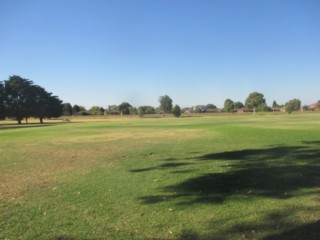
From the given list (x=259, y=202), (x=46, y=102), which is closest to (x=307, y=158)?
(x=259, y=202)

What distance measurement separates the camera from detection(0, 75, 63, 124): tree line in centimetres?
8844

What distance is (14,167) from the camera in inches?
507

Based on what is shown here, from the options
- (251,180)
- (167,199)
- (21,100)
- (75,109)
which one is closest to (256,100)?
(75,109)

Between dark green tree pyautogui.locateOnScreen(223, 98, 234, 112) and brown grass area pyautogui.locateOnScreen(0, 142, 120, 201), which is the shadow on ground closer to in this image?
brown grass area pyautogui.locateOnScreen(0, 142, 120, 201)

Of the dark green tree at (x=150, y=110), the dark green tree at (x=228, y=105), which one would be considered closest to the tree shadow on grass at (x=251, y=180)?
the dark green tree at (x=150, y=110)

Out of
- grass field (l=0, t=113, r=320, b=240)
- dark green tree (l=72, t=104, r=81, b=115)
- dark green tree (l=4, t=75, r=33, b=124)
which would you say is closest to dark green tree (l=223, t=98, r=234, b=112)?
dark green tree (l=72, t=104, r=81, b=115)

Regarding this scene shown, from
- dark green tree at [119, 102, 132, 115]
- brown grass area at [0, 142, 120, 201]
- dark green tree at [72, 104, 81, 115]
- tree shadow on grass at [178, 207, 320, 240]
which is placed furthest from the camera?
dark green tree at [119, 102, 132, 115]

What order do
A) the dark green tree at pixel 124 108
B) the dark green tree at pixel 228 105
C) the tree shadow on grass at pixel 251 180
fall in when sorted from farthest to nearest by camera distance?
the dark green tree at pixel 124 108 < the dark green tree at pixel 228 105 < the tree shadow on grass at pixel 251 180

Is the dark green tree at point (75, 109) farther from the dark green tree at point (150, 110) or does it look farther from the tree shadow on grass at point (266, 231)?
the tree shadow on grass at point (266, 231)

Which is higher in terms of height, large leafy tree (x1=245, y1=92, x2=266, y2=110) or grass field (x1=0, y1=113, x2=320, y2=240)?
large leafy tree (x1=245, y1=92, x2=266, y2=110)

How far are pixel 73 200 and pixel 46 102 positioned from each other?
94.2m

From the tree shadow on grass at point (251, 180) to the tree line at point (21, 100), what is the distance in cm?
8566

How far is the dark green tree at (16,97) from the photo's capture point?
89.0 m

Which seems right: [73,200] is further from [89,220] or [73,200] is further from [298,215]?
[298,215]
